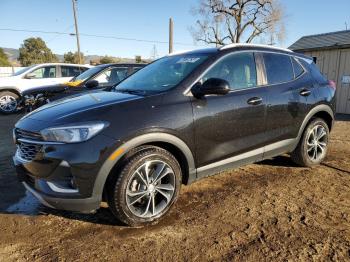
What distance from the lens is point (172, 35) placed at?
19.3 metres

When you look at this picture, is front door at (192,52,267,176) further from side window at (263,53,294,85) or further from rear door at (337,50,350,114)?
rear door at (337,50,350,114)

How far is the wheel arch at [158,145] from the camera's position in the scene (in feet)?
9.53

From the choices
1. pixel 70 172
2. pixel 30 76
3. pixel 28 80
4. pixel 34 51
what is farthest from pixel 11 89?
pixel 34 51

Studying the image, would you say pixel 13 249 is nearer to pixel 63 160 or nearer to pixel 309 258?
pixel 63 160

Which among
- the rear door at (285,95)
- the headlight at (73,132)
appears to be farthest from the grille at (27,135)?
the rear door at (285,95)

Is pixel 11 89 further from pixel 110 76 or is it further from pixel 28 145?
pixel 28 145

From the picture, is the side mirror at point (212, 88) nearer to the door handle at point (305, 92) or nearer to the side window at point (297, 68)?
the door handle at point (305, 92)

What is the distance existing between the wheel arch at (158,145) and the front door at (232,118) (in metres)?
0.15

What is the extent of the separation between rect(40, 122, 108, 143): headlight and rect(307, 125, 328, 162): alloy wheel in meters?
3.33

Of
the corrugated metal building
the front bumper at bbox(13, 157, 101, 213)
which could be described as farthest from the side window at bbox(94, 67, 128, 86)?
the corrugated metal building

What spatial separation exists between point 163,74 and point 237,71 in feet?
3.01

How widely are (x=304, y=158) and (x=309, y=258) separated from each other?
2.44 meters

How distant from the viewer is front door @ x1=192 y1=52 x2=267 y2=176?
350 centimetres

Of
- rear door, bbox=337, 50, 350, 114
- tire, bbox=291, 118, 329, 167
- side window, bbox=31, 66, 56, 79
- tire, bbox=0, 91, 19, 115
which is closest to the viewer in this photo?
tire, bbox=291, 118, 329, 167
